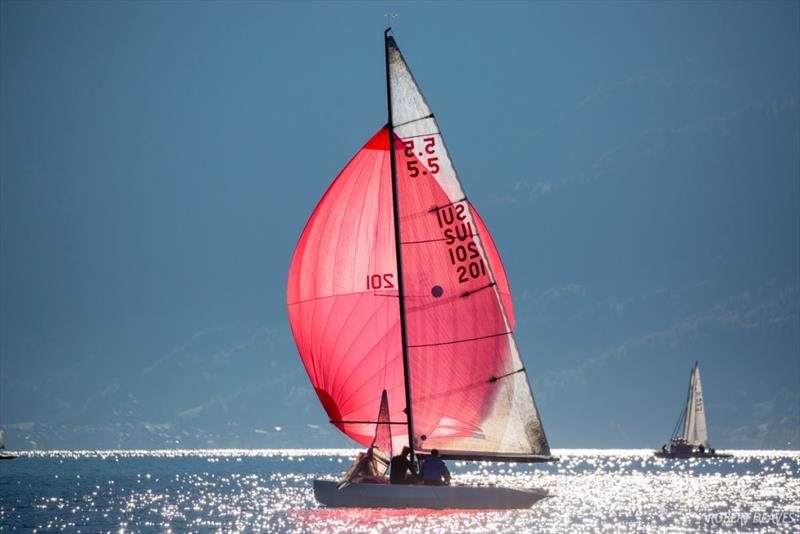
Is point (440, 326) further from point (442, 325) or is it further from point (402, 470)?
point (402, 470)

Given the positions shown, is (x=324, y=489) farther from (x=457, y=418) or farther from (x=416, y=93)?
(x=416, y=93)

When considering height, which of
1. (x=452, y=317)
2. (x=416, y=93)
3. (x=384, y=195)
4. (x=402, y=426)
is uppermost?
(x=416, y=93)

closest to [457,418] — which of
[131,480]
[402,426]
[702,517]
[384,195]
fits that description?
[402,426]

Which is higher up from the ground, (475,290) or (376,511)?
(475,290)

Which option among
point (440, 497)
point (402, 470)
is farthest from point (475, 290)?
point (440, 497)

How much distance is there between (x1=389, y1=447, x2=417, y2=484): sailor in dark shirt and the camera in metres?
41.9

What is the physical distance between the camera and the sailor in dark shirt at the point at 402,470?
41875mm

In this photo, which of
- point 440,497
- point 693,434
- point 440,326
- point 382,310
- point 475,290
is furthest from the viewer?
point 693,434

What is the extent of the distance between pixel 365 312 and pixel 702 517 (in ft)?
50.8

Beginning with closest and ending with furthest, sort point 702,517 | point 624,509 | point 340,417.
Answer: point 340,417
point 702,517
point 624,509

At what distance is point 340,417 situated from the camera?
4491 centimetres

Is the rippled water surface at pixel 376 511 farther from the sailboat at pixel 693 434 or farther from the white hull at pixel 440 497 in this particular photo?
the sailboat at pixel 693 434

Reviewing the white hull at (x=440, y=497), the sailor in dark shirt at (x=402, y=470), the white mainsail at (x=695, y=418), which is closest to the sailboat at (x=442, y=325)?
the white hull at (x=440, y=497)

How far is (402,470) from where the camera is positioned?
138 ft
